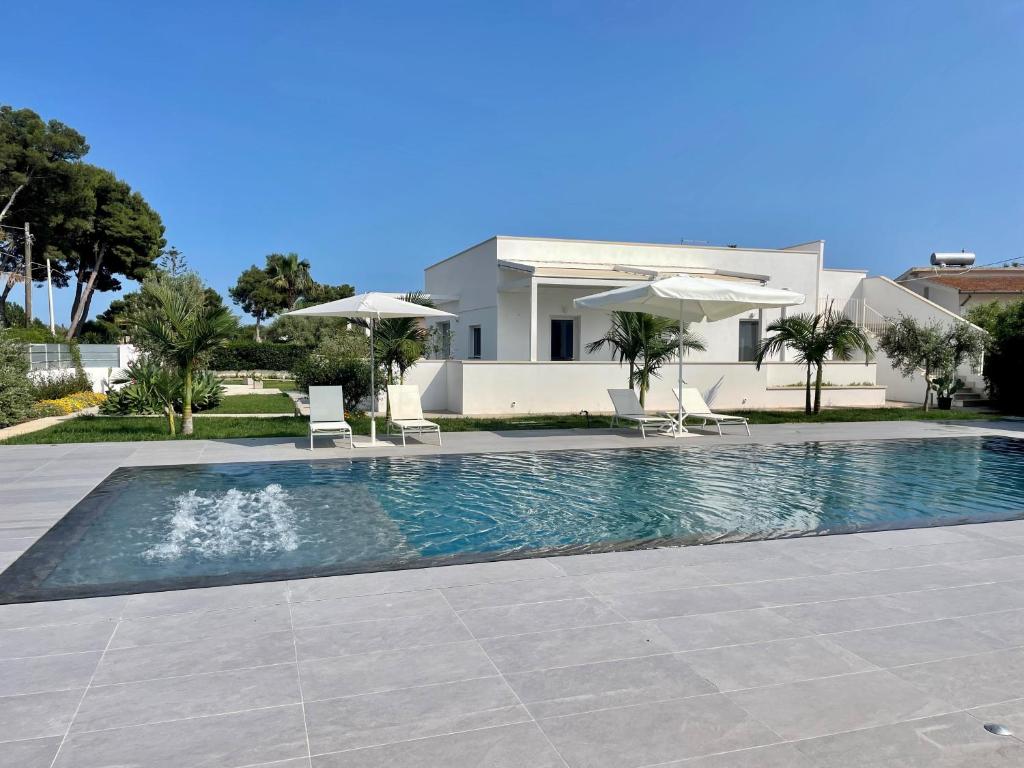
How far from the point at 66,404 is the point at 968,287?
117 ft

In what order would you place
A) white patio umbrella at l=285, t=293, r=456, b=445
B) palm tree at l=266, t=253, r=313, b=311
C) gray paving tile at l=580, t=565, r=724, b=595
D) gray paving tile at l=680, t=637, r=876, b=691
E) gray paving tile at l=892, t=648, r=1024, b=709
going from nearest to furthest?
1. gray paving tile at l=892, t=648, r=1024, b=709
2. gray paving tile at l=680, t=637, r=876, b=691
3. gray paving tile at l=580, t=565, r=724, b=595
4. white patio umbrella at l=285, t=293, r=456, b=445
5. palm tree at l=266, t=253, r=313, b=311

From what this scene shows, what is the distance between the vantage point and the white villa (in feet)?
61.1

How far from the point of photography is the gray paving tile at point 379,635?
12.7 feet

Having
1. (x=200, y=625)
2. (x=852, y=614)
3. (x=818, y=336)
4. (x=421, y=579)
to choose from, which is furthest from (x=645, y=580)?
(x=818, y=336)

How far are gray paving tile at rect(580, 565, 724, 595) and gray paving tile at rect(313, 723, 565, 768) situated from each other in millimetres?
2019

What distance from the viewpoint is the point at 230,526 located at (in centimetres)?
676

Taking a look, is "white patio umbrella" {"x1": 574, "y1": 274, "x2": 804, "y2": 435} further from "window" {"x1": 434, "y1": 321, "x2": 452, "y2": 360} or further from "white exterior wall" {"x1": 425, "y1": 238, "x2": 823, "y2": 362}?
"window" {"x1": 434, "y1": 321, "x2": 452, "y2": 360}

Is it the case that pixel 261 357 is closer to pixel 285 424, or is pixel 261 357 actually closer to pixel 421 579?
pixel 285 424

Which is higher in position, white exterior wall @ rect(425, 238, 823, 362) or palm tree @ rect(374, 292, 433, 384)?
white exterior wall @ rect(425, 238, 823, 362)

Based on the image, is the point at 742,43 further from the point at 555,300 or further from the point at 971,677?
the point at 971,677

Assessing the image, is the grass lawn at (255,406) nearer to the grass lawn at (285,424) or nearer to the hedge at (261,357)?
the grass lawn at (285,424)

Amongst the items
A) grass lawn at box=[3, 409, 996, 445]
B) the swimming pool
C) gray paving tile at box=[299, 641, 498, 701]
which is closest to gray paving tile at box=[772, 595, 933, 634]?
the swimming pool

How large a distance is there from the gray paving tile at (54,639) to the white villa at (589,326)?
13753 mm

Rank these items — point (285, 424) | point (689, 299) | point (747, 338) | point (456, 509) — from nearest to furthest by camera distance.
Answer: point (456, 509)
point (689, 299)
point (285, 424)
point (747, 338)
